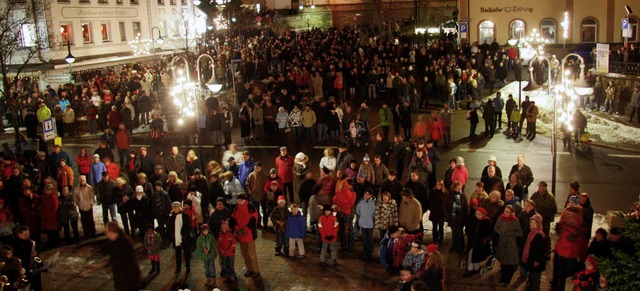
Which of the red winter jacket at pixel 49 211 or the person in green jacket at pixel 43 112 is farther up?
the person in green jacket at pixel 43 112

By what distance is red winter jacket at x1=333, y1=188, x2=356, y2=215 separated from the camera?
13.4 metres

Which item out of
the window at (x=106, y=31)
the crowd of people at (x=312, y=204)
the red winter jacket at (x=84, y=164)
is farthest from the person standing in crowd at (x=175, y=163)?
the window at (x=106, y=31)

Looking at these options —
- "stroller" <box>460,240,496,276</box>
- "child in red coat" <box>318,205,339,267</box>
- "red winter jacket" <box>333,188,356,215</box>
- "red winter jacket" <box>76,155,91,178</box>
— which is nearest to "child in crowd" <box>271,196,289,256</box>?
"child in red coat" <box>318,205,339,267</box>

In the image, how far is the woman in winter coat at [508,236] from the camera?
1145 cm

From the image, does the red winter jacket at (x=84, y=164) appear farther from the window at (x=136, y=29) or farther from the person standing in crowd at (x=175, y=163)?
the window at (x=136, y=29)

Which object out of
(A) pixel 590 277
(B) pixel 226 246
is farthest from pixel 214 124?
(A) pixel 590 277

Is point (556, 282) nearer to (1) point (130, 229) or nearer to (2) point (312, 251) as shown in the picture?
(2) point (312, 251)

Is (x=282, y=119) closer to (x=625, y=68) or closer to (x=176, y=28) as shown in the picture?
(x=625, y=68)

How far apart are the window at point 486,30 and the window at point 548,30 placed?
3332 millimetres

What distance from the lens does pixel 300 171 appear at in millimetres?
16203

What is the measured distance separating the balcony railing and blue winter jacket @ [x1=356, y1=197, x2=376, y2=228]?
63.7ft

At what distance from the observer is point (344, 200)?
1338 cm

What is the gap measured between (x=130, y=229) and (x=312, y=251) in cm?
469

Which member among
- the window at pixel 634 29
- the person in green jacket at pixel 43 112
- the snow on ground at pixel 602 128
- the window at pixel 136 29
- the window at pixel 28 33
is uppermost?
the window at pixel 136 29
